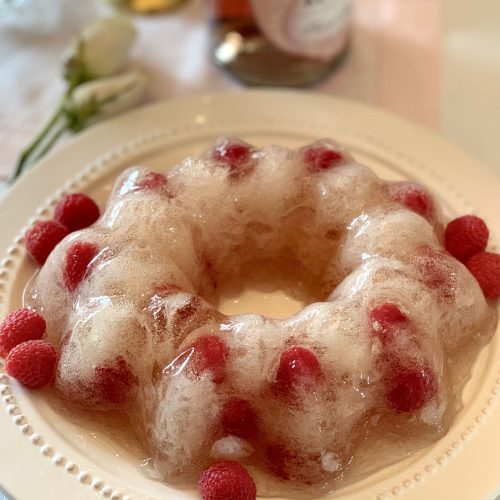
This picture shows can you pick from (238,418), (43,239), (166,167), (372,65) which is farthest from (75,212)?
(372,65)

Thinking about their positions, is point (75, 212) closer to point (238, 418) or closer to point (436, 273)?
point (238, 418)

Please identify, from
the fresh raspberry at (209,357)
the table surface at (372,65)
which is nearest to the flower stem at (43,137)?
the table surface at (372,65)

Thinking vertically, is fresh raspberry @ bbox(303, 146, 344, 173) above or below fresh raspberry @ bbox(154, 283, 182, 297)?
below

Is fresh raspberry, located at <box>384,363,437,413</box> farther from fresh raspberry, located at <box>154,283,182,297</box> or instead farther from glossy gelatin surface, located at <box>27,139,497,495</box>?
fresh raspberry, located at <box>154,283,182,297</box>

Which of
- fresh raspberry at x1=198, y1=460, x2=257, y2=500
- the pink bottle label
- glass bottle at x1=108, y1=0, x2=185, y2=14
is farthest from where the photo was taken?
glass bottle at x1=108, y1=0, x2=185, y2=14

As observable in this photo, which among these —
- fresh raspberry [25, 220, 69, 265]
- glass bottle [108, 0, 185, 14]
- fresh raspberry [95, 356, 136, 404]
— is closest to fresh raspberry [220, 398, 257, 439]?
fresh raspberry [95, 356, 136, 404]

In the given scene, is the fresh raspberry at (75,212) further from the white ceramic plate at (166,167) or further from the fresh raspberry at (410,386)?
the fresh raspberry at (410,386)
